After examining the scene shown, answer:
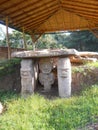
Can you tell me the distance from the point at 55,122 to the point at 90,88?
177cm

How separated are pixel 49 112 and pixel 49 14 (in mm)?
7166

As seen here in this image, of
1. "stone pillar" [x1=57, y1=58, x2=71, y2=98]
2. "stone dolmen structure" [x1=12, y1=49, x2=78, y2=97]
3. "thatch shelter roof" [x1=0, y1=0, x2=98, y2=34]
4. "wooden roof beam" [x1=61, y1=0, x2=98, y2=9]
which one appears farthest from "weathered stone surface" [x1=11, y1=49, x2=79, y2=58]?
"wooden roof beam" [x1=61, y1=0, x2=98, y2=9]

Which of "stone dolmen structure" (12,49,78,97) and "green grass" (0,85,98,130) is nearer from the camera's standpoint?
"green grass" (0,85,98,130)

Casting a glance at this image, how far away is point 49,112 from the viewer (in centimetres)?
484

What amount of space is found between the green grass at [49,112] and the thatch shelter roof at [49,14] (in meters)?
4.15

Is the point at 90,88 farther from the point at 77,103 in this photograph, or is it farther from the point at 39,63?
the point at 39,63

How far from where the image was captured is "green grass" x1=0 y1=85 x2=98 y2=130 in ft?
13.9

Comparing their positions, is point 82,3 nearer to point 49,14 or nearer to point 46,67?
point 49,14

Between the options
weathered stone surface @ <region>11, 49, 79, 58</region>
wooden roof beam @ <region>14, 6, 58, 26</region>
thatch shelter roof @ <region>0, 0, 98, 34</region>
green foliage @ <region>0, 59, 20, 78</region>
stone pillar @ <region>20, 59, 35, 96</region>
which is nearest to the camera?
weathered stone surface @ <region>11, 49, 79, 58</region>

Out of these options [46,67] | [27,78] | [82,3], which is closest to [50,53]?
[46,67]

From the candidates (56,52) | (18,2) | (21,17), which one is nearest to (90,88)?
(56,52)

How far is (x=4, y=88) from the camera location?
6703 millimetres

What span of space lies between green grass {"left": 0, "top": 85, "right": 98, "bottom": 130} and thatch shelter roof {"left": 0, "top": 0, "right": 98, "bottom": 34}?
13.6 ft

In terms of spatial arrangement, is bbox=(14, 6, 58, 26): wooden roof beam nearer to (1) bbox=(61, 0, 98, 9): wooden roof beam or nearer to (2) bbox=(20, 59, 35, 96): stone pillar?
(1) bbox=(61, 0, 98, 9): wooden roof beam
